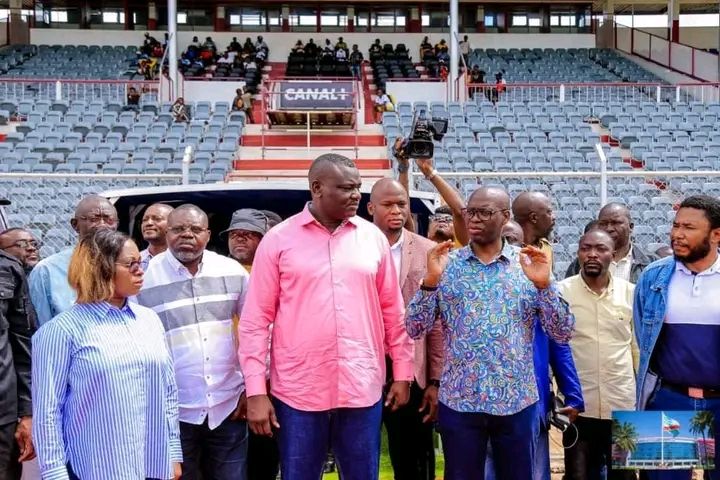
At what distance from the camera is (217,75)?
24.7 meters

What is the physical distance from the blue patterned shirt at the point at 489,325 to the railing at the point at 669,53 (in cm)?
2505

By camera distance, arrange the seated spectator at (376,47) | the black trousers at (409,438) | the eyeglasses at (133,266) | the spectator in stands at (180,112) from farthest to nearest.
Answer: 1. the seated spectator at (376,47)
2. the spectator in stands at (180,112)
3. the black trousers at (409,438)
4. the eyeglasses at (133,266)

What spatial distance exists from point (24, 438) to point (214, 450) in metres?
0.78

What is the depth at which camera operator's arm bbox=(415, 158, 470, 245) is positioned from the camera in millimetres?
4309

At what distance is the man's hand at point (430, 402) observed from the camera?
3.79 metres

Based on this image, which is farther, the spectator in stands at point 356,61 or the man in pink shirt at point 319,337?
the spectator in stands at point 356,61

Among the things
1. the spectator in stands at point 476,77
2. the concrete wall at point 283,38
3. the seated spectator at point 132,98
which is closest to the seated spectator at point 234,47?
the concrete wall at point 283,38

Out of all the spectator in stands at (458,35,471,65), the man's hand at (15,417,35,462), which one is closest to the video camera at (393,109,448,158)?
the man's hand at (15,417,35,462)

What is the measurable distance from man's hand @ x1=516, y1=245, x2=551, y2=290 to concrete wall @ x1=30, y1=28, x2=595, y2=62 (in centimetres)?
2676

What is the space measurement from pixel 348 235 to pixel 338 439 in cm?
83

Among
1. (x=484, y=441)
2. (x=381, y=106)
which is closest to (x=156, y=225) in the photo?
(x=484, y=441)

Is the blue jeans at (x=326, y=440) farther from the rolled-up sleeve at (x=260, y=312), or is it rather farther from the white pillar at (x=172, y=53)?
the white pillar at (x=172, y=53)

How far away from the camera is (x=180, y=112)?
18391 mm

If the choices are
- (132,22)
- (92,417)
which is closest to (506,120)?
(92,417)
